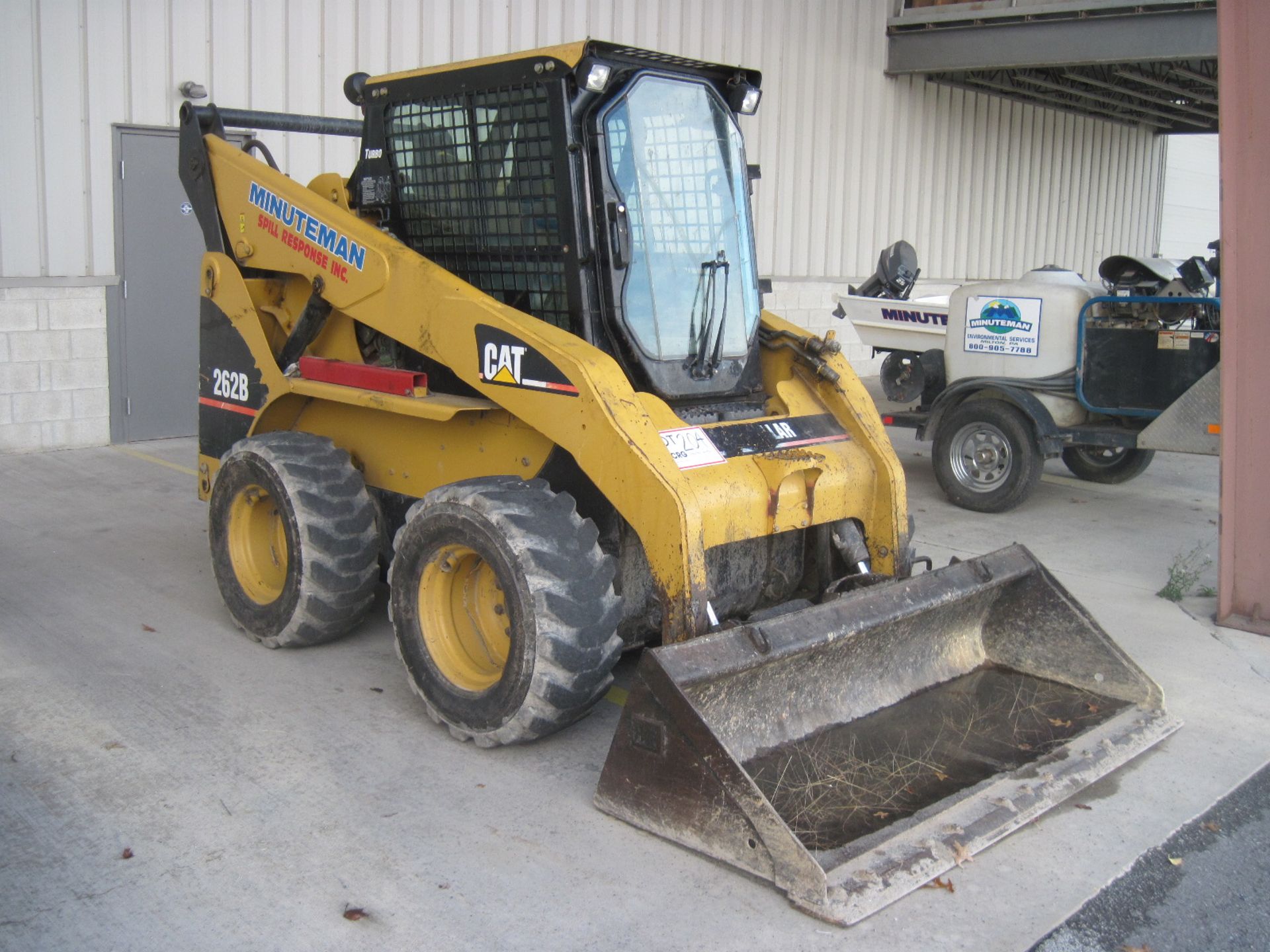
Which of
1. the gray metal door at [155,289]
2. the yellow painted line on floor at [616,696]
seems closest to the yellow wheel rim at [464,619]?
the yellow painted line on floor at [616,696]

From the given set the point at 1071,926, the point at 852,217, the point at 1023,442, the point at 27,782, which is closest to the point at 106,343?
the point at 27,782

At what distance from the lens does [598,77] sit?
14.6 ft

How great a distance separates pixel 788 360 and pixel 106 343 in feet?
21.3

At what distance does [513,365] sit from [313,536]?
120 cm

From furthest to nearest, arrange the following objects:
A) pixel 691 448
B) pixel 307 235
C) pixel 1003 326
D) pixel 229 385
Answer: pixel 1003 326, pixel 229 385, pixel 307 235, pixel 691 448

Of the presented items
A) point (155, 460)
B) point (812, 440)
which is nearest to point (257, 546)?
point (812, 440)

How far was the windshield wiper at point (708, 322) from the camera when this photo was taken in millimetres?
4828

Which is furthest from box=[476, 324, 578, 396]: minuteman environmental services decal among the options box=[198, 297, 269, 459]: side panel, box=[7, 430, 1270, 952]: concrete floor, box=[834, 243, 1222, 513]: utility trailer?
box=[834, 243, 1222, 513]: utility trailer

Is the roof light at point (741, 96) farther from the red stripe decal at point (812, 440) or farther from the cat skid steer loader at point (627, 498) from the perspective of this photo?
the red stripe decal at point (812, 440)

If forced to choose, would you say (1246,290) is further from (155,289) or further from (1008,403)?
(155,289)

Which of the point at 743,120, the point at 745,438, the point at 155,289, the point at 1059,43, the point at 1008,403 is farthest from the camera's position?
the point at 1059,43

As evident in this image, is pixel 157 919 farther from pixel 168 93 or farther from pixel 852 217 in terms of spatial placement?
pixel 852 217

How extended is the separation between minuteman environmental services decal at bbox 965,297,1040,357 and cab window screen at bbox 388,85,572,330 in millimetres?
4649

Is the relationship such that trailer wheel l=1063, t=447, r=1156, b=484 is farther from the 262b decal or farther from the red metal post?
the 262b decal
